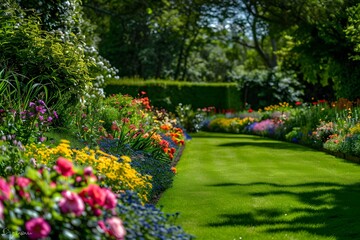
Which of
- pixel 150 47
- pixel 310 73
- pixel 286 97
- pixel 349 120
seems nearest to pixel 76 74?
pixel 349 120

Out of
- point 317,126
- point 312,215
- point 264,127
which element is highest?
point 317,126

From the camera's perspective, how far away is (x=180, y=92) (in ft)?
106

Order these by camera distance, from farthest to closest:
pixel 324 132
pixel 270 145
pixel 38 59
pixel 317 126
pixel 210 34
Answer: pixel 210 34 < pixel 270 145 < pixel 317 126 < pixel 324 132 < pixel 38 59

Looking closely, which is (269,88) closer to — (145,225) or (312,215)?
(312,215)

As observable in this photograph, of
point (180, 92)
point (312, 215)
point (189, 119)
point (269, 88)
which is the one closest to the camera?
point (312, 215)

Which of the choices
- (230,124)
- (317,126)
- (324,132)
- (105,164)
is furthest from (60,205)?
(230,124)

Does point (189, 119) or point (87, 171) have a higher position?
point (87, 171)

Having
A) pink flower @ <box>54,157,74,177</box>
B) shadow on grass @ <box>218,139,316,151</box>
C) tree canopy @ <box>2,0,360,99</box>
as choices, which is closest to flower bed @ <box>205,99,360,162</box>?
shadow on grass @ <box>218,139,316,151</box>

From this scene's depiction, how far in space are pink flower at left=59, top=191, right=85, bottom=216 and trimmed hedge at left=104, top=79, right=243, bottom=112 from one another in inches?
956

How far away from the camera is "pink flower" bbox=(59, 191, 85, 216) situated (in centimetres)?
358

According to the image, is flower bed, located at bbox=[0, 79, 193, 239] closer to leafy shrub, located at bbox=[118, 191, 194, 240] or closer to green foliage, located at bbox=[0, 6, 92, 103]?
leafy shrub, located at bbox=[118, 191, 194, 240]

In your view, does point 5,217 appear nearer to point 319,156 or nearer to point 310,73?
point 319,156

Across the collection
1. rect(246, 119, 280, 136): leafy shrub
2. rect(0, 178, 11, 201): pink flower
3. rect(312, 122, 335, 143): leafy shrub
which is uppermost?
rect(0, 178, 11, 201): pink flower

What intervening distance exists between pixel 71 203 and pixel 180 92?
28712 millimetres
